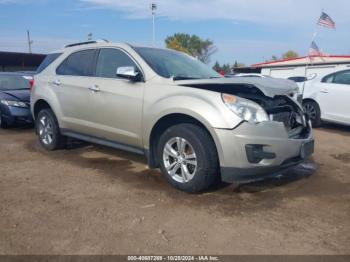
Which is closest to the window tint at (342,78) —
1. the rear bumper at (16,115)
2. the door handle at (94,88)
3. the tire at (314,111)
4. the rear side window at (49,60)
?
the tire at (314,111)

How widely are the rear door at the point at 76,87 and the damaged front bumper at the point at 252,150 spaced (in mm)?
2422

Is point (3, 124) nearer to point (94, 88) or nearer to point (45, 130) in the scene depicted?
point (45, 130)

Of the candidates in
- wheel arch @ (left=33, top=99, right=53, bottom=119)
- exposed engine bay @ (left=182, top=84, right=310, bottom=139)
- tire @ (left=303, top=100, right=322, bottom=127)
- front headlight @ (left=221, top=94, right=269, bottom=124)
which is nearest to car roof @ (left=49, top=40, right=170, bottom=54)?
wheel arch @ (left=33, top=99, right=53, bottom=119)

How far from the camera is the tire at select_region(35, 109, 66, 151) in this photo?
6.41 metres

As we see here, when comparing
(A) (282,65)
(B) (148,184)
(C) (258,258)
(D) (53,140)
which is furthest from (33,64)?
(C) (258,258)

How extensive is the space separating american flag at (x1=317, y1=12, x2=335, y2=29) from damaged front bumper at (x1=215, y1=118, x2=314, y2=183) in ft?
42.2

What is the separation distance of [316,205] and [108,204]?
2.24m

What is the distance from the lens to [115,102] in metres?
5.13

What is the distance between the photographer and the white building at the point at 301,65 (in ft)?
103

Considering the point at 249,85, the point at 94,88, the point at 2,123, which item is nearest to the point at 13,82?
the point at 2,123

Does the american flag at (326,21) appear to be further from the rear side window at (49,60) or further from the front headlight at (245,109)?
the front headlight at (245,109)

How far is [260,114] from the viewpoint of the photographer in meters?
4.11

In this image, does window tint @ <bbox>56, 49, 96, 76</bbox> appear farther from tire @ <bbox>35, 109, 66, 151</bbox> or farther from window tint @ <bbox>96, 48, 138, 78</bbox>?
tire @ <bbox>35, 109, 66, 151</bbox>

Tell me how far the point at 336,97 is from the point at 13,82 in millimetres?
7919
